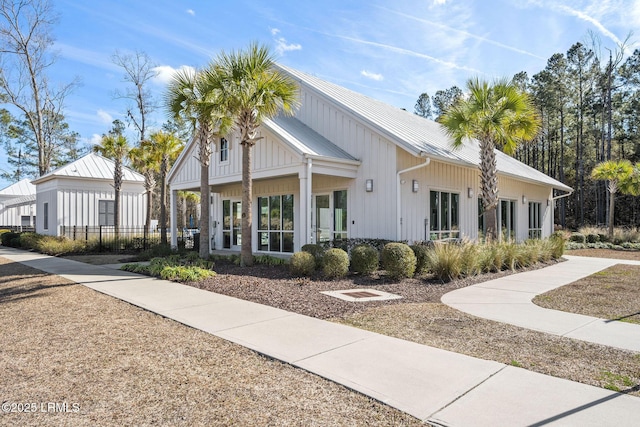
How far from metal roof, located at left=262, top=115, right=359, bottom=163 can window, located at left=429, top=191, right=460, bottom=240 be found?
11.4 feet

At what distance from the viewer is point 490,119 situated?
43.3 feet

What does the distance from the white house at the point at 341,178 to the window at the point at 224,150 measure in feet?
0.13

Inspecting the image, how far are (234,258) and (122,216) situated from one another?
14553mm

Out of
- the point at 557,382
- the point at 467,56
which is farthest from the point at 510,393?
the point at 467,56

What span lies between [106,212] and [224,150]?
13.0m

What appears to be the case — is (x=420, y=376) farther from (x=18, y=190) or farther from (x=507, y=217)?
(x=18, y=190)

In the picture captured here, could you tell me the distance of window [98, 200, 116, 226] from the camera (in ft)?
78.7

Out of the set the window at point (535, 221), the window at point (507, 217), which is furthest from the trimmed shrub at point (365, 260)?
the window at point (535, 221)

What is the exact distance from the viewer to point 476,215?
16.6 meters

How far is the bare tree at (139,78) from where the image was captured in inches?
1081

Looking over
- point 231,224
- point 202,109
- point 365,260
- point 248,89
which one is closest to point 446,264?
point 365,260

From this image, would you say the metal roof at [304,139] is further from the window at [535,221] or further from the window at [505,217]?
the window at [535,221]

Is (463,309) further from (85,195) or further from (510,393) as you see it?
(85,195)

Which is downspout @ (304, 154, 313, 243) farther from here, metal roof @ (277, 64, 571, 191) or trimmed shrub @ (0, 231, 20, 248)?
trimmed shrub @ (0, 231, 20, 248)
